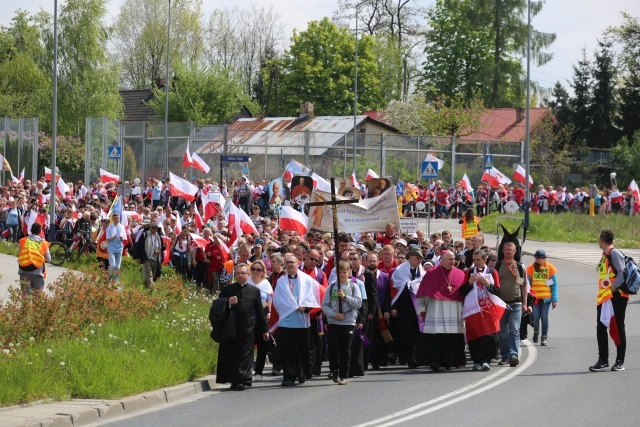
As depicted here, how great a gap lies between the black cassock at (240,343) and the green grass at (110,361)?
1.62ft

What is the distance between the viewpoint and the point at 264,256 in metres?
21.4

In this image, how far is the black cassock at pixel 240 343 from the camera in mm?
14664

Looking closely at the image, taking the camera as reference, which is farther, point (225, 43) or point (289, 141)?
point (225, 43)

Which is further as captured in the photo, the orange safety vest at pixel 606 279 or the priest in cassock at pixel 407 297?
the priest in cassock at pixel 407 297

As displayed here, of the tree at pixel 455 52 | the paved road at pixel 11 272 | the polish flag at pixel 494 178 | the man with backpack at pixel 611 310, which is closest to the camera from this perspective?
the man with backpack at pixel 611 310

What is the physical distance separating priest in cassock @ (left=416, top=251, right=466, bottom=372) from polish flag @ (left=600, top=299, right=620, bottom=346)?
1.87 m

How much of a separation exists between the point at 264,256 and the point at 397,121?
56.3m

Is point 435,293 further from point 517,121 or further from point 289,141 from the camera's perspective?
point 517,121

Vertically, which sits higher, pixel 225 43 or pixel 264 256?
pixel 225 43

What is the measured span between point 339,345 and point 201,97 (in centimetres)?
6554

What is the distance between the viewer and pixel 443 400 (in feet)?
43.5

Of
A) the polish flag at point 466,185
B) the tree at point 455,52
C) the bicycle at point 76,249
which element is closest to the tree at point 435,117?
the tree at point 455,52

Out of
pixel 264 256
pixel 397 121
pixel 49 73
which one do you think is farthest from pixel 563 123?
pixel 264 256

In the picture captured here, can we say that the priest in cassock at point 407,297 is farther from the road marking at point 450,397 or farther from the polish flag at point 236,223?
the polish flag at point 236,223
